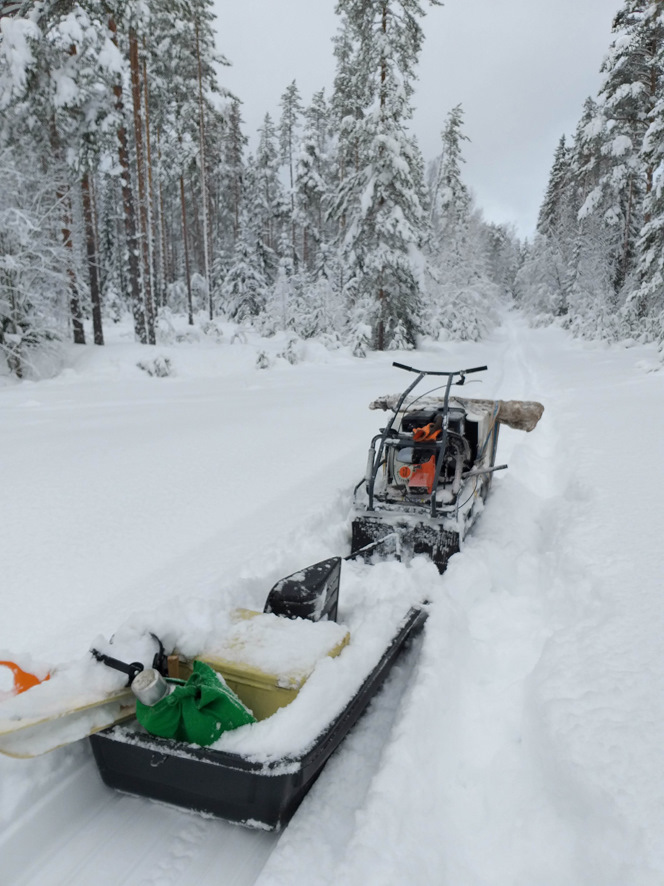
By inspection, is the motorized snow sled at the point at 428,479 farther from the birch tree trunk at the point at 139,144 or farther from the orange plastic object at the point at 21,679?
the birch tree trunk at the point at 139,144

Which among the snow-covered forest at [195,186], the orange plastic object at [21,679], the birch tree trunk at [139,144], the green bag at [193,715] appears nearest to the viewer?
the green bag at [193,715]

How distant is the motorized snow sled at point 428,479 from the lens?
4.36 meters

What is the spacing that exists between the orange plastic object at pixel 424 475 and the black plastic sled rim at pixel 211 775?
277 centimetres

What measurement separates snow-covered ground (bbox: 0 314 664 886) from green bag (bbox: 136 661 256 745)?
45cm

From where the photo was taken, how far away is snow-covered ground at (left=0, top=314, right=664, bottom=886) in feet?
6.52

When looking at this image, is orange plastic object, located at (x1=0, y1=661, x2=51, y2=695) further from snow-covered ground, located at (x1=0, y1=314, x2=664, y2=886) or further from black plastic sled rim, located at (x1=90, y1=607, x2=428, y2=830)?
black plastic sled rim, located at (x1=90, y1=607, x2=428, y2=830)

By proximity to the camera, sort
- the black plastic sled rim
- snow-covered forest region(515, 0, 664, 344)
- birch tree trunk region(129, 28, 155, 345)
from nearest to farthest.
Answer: the black plastic sled rim, birch tree trunk region(129, 28, 155, 345), snow-covered forest region(515, 0, 664, 344)

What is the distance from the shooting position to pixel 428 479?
4.77 metres

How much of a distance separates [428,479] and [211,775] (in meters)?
3.26

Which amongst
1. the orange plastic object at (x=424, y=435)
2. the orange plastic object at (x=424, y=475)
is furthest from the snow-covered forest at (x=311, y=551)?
the orange plastic object at (x=424, y=435)

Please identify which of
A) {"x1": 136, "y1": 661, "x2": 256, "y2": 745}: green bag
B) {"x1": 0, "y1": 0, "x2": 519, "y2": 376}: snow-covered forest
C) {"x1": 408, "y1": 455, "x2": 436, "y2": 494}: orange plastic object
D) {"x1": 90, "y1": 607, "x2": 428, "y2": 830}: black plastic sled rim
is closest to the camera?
{"x1": 90, "y1": 607, "x2": 428, "y2": 830}: black plastic sled rim

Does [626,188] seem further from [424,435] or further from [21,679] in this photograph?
[21,679]

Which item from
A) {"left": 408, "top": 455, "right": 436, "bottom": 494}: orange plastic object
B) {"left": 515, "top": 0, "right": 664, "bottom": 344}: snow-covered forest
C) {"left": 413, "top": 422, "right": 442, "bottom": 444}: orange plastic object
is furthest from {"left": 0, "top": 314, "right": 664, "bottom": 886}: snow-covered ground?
{"left": 515, "top": 0, "right": 664, "bottom": 344}: snow-covered forest

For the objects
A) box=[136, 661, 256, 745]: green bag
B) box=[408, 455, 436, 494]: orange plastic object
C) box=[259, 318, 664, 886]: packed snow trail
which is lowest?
box=[259, 318, 664, 886]: packed snow trail
